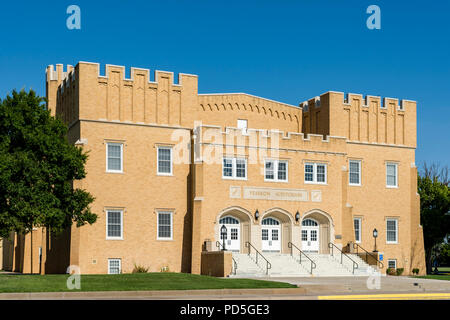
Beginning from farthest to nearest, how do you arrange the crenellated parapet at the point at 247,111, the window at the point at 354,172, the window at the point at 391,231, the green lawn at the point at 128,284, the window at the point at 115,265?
the window at the point at 391,231, the window at the point at 354,172, the crenellated parapet at the point at 247,111, the window at the point at 115,265, the green lawn at the point at 128,284

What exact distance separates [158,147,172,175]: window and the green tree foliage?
22.7ft

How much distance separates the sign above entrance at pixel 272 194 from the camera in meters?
40.4

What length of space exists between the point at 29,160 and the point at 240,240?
1478 cm

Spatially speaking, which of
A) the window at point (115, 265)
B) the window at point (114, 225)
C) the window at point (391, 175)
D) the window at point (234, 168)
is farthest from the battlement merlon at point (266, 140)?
the window at point (115, 265)

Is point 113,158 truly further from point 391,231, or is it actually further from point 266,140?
point 391,231

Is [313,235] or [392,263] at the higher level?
[313,235]

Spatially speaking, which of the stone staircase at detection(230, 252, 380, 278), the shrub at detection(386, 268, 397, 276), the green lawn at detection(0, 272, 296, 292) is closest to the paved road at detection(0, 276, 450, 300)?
the green lawn at detection(0, 272, 296, 292)

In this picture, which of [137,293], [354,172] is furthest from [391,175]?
[137,293]

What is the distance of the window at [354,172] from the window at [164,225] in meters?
13.2

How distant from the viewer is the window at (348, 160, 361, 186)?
1791 inches

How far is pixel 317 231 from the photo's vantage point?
1690 inches

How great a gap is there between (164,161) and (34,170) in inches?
412

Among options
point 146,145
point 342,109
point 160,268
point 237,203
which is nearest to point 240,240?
point 237,203

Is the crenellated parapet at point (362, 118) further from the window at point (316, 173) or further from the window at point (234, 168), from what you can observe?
the window at point (234, 168)
